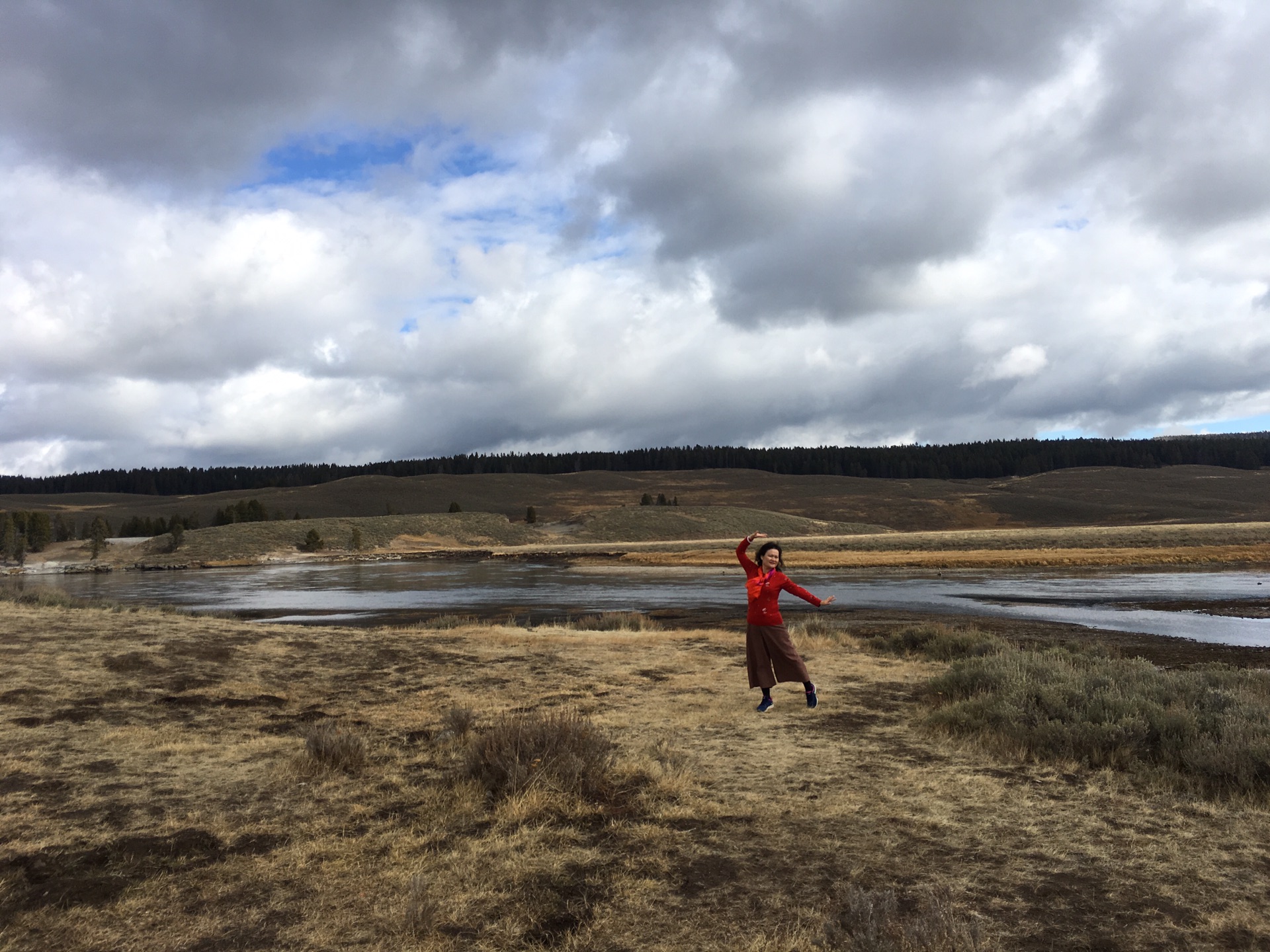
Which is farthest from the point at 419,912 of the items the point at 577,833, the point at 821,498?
the point at 821,498

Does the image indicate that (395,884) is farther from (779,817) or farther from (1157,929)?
(1157,929)

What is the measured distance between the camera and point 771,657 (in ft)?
32.3

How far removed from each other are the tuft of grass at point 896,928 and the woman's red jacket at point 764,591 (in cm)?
520

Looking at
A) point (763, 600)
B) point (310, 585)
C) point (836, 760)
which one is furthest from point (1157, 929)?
point (310, 585)

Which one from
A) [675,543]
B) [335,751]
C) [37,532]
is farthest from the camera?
[675,543]

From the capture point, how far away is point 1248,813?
6059 mm

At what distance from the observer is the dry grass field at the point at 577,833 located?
14.1 feet

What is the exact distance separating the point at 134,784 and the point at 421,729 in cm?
290

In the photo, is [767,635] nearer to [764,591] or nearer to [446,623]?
[764,591]

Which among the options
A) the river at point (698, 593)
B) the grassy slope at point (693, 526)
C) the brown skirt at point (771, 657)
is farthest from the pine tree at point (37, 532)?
the brown skirt at point (771, 657)

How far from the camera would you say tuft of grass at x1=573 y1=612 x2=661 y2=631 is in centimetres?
2055

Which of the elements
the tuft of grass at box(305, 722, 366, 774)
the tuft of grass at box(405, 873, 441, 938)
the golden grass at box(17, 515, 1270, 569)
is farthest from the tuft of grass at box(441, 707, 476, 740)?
the golden grass at box(17, 515, 1270, 569)

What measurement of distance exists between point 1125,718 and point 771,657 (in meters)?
3.77

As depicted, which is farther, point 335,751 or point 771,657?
point 771,657
